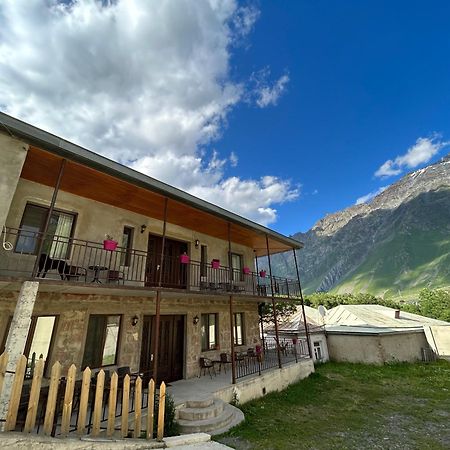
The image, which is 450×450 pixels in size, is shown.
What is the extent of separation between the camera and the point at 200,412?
6.50 m

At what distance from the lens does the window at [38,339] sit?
6.81 metres

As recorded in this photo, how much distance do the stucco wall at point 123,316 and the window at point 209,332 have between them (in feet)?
0.84

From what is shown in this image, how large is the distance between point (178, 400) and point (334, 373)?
425 inches

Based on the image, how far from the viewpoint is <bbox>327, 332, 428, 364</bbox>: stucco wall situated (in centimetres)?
1627

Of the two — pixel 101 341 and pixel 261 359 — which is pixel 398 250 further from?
pixel 101 341

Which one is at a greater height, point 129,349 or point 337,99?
point 337,99

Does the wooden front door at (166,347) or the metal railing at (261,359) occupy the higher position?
the wooden front door at (166,347)

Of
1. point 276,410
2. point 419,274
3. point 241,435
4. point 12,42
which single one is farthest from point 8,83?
point 419,274

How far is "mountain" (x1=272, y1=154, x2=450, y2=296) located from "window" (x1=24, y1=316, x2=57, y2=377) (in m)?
122

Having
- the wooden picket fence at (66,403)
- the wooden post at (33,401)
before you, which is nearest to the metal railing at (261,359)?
the wooden picket fence at (66,403)

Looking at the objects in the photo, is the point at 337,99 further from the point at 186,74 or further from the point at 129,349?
the point at 129,349

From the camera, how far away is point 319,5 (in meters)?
15.4

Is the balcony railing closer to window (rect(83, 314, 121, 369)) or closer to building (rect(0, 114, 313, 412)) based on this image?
building (rect(0, 114, 313, 412))

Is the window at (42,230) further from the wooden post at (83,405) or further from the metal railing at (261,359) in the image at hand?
the metal railing at (261,359)
